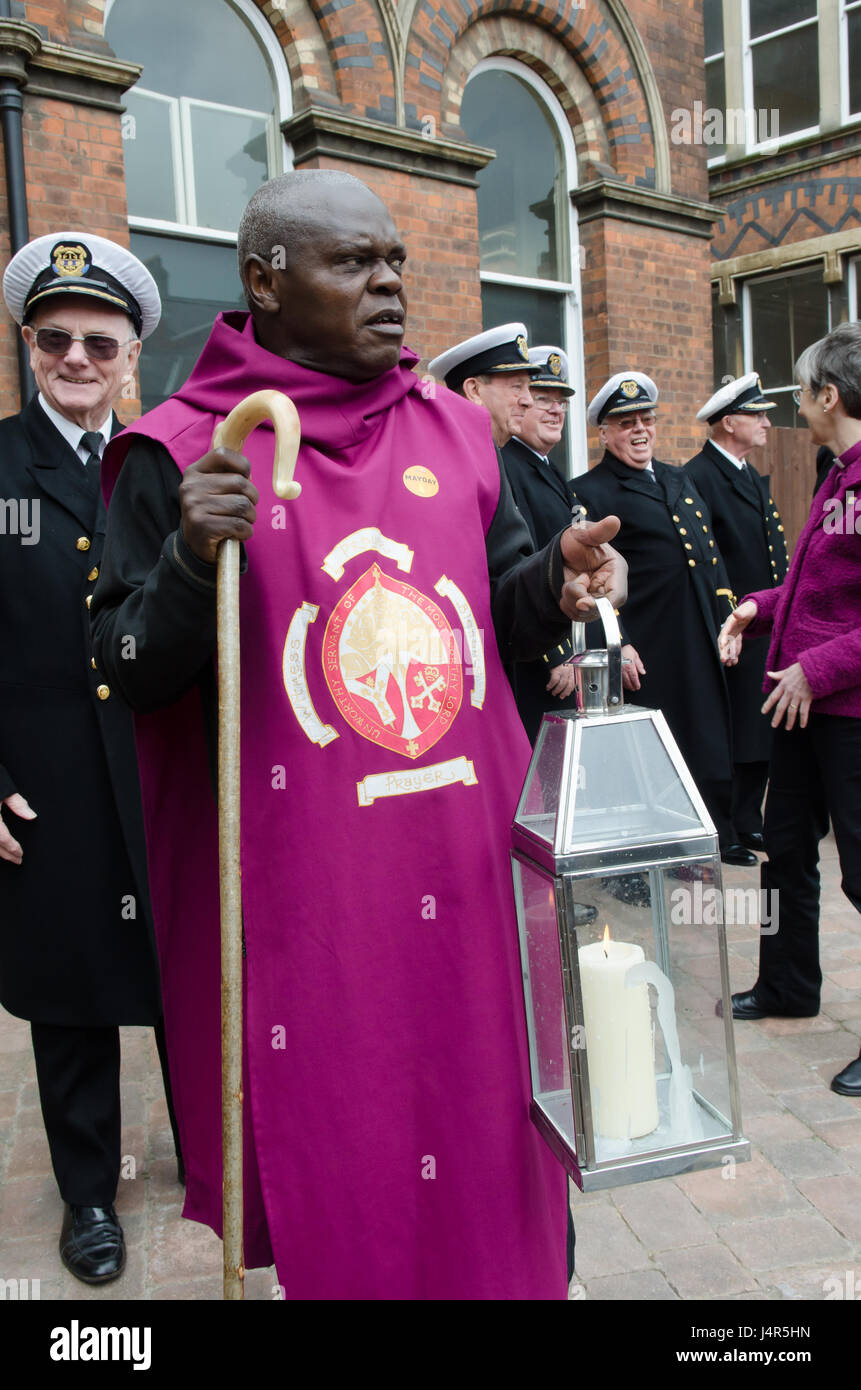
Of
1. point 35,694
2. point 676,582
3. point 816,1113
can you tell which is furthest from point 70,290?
point 676,582

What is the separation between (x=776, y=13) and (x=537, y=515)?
1273 centimetres

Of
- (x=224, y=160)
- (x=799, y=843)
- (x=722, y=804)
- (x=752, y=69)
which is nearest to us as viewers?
(x=799, y=843)

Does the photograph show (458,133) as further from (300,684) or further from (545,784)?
(545,784)

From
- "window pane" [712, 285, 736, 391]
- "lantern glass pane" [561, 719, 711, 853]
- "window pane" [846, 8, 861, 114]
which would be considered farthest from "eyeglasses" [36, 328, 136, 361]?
"window pane" [846, 8, 861, 114]

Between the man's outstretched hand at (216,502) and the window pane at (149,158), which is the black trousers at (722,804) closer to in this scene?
the man's outstretched hand at (216,502)

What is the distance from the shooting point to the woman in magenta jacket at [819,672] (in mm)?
3455

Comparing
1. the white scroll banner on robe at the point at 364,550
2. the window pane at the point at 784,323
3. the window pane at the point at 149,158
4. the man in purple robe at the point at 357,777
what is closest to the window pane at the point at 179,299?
the window pane at the point at 149,158

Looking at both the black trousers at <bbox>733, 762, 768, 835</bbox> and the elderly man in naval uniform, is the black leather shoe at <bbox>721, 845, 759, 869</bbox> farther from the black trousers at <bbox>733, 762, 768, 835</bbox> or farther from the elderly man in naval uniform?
the elderly man in naval uniform

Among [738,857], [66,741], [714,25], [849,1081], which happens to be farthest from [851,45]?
[66,741]

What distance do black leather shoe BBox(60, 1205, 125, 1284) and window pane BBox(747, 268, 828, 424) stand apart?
1359 centimetres

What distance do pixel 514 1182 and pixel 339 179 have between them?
155 cm

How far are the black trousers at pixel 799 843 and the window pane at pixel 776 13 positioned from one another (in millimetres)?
13064

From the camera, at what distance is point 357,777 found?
1.69 meters

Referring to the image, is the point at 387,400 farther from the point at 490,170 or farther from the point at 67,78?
the point at 490,170
